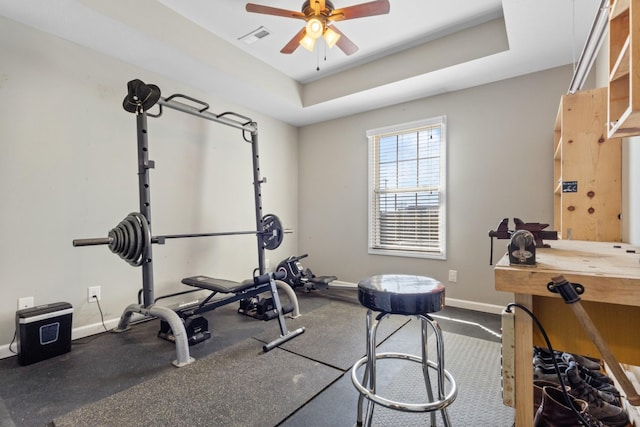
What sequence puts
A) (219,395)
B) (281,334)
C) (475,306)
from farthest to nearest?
(475,306) < (281,334) < (219,395)

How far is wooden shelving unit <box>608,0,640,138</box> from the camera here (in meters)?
0.85

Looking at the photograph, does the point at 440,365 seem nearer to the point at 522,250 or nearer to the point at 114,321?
the point at 522,250

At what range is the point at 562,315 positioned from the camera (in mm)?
903

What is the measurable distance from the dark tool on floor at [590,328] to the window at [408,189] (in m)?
2.58

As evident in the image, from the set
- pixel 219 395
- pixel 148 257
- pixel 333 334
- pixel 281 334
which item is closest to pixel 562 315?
pixel 219 395

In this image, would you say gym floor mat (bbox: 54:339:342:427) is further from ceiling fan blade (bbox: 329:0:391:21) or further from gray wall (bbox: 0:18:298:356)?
ceiling fan blade (bbox: 329:0:391:21)

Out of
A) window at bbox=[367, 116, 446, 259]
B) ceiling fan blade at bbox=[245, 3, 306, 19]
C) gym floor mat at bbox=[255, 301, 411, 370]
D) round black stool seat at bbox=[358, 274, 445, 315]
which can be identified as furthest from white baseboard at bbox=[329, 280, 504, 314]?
ceiling fan blade at bbox=[245, 3, 306, 19]

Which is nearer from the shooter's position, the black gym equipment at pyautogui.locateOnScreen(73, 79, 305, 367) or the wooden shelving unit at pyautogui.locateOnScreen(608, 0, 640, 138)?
the wooden shelving unit at pyautogui.locateOnScreen(608, 0, 640, 138)

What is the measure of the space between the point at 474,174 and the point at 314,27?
2.15 metres

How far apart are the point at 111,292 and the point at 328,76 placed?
10.3 ft

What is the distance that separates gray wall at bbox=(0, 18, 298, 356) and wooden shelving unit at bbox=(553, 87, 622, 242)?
3.11 meters

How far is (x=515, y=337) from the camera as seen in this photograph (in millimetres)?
867

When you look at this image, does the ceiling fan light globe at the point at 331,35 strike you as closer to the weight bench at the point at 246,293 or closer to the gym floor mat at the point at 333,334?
the weight bench at the point at 246,293

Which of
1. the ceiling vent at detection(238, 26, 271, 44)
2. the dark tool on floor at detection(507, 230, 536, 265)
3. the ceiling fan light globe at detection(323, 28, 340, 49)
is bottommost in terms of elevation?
the dark tool on floor at detection(507, 230, 536, 265)
